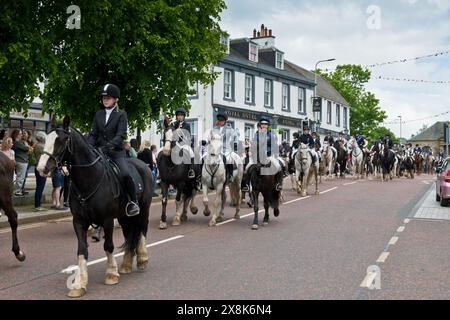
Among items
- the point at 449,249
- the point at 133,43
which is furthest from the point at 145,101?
the point at 449,249

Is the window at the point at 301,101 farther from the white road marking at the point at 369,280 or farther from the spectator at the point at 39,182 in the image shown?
the white road marking at the point at 369,280

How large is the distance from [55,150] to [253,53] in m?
38.8

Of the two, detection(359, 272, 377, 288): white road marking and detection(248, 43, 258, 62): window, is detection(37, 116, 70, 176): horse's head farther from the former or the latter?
detection(248, 43, 258, 62): window

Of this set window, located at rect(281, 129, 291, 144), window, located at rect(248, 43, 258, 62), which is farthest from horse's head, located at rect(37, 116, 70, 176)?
window, located at rect(281, 129, 291, 144)

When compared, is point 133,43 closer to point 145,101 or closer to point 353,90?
point 145,101

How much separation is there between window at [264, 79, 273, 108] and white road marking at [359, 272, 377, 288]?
3799cm

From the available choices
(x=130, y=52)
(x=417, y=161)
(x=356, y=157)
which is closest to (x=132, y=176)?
(x=130, y=52)

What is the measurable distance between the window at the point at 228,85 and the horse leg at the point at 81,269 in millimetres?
33587

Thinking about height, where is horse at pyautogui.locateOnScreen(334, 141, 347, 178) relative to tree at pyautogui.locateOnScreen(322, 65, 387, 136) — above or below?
below

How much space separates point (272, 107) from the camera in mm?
46250

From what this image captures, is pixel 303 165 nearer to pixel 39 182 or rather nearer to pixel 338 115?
pixel 39 182

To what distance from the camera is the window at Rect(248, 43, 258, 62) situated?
145ft

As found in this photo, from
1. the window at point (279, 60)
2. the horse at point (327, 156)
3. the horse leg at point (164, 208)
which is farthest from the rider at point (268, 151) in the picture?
the window at point (279, 60)

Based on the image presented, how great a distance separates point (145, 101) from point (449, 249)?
39.9 feet
